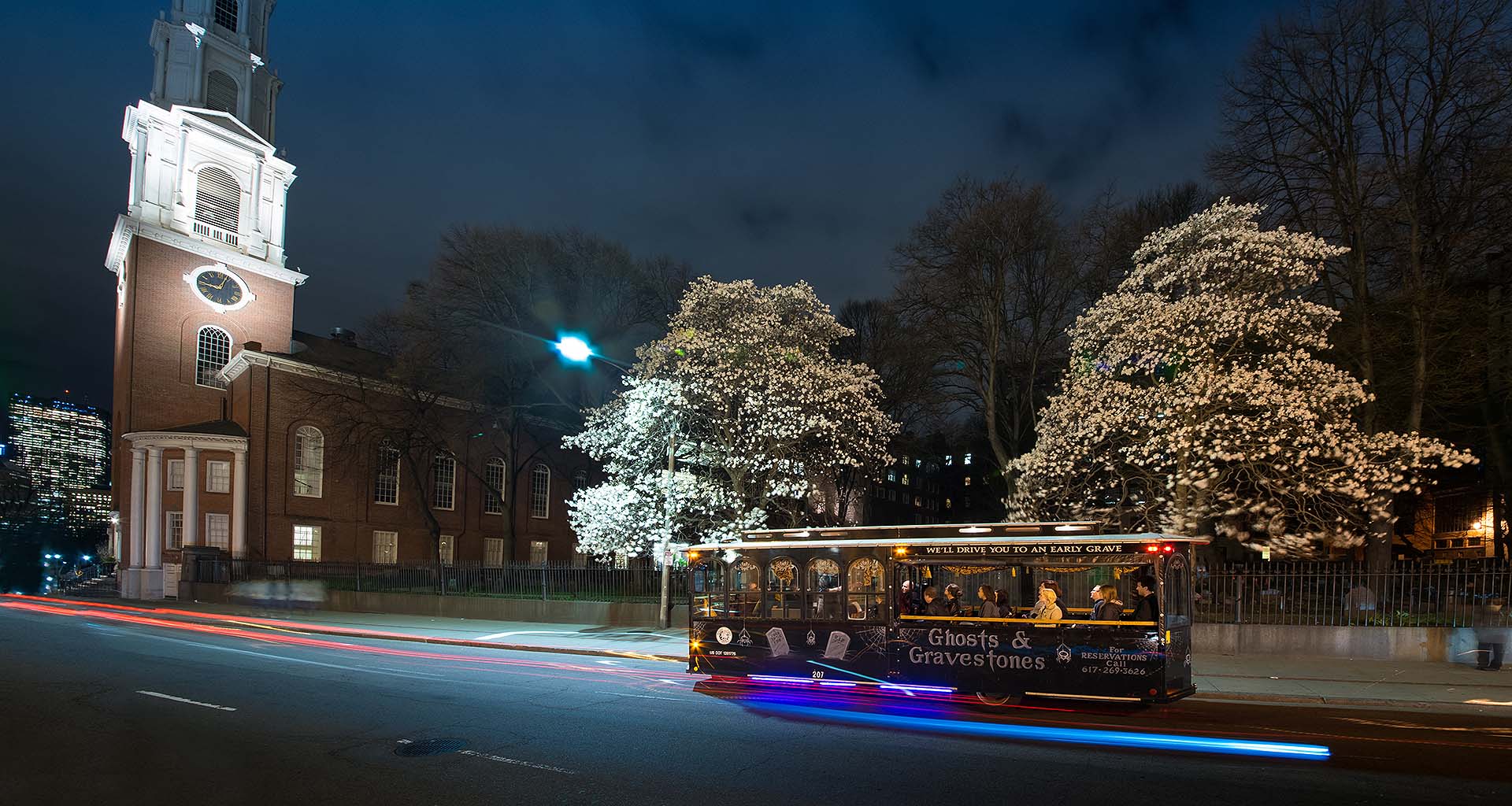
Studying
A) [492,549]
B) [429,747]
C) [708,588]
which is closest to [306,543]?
[492,549]

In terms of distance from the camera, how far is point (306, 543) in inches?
1834

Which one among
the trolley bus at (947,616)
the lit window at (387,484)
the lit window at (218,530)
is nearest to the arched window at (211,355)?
the lit window at (218,530)

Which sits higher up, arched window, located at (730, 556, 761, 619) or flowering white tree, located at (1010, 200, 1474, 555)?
flowering white tree, located at (1010, 200, 1474, 555)

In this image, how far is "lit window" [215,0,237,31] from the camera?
177 ft

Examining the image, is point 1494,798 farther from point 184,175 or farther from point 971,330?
point 184,175

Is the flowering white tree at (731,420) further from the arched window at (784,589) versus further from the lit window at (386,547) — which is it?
the lit window at (386,547)

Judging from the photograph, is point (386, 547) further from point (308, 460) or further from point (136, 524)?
point (136, 524)

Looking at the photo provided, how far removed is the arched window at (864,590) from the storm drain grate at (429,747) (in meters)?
6.01

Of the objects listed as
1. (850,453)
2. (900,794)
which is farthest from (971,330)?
(900,794)

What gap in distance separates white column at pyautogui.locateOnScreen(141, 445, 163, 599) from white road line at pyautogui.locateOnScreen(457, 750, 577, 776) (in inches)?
1638

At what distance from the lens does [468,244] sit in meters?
37.7

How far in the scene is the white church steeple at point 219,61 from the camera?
51438mm

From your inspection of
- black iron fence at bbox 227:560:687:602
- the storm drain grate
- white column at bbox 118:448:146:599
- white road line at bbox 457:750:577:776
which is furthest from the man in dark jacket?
white column at bbox 118:448:146:599

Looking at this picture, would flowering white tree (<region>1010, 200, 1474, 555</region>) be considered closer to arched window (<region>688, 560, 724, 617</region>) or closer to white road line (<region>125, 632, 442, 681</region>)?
arched window (<region>688, 560, 724, 617</region>)
